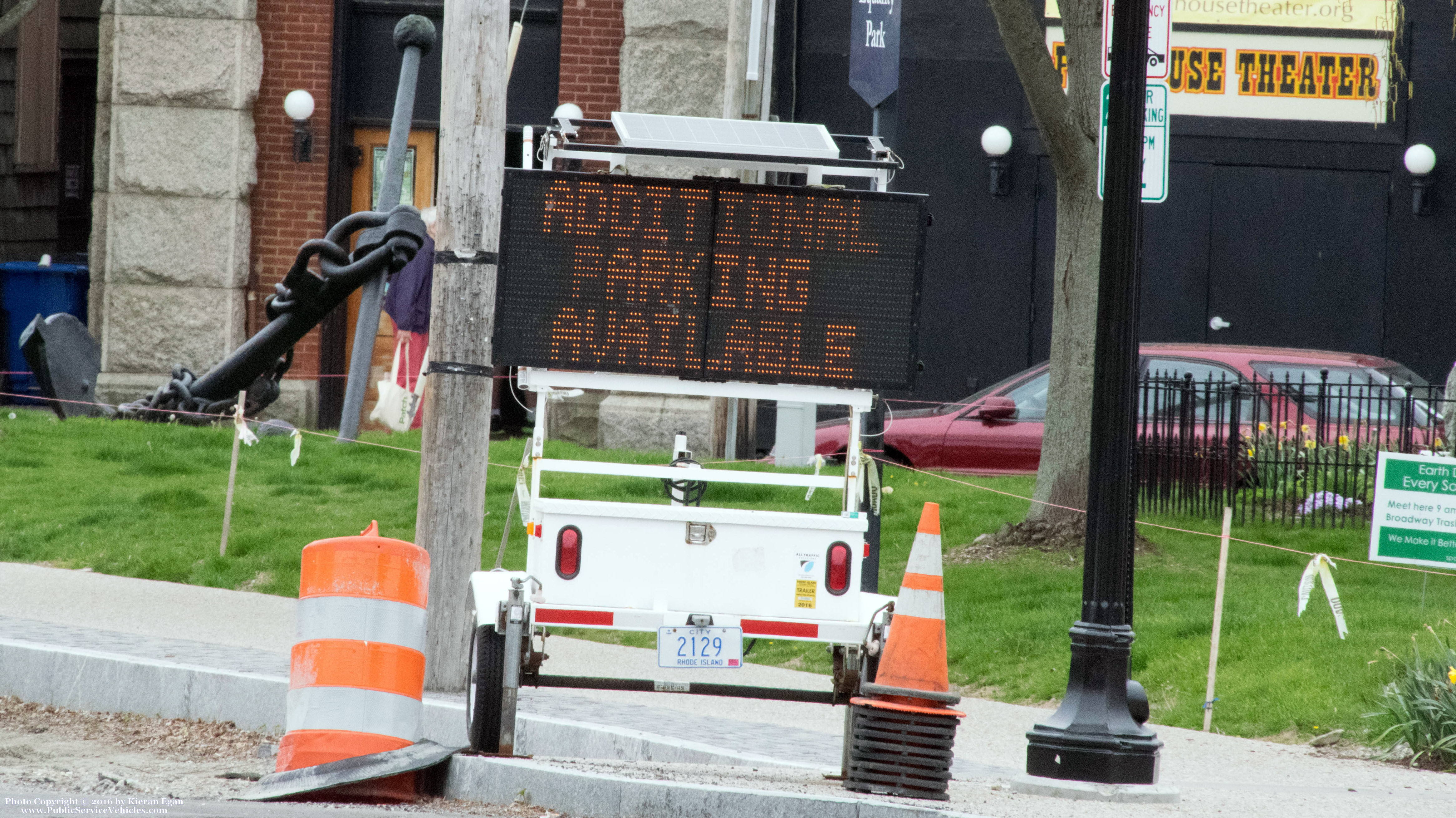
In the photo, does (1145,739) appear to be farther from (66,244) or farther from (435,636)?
(66,244)

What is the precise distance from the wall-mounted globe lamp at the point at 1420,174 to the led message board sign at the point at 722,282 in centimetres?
1266

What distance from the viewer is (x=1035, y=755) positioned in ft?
21.1

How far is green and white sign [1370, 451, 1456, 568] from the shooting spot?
8328 mm

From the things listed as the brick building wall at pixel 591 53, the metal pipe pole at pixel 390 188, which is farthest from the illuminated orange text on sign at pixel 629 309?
the brick building wall at pixel 591 53

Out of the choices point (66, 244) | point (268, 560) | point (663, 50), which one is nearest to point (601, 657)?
point (268, 560)

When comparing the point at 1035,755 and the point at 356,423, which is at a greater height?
the point at 356,423

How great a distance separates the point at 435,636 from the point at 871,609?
247cm

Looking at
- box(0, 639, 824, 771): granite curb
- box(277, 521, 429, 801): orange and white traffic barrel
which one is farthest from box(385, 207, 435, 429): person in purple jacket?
box(277, 521, 429, 801): orange and white traffic barrel

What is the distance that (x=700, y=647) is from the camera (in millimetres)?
6234

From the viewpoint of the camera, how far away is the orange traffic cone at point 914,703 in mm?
5746

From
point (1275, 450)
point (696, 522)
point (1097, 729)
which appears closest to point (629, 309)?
point (696, 522)

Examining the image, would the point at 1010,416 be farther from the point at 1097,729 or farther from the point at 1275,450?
the point at 1097,729

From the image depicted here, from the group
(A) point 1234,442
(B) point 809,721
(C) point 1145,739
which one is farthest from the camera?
(A) point 1234,442

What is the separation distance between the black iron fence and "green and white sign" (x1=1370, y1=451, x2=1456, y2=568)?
3.43 meters
